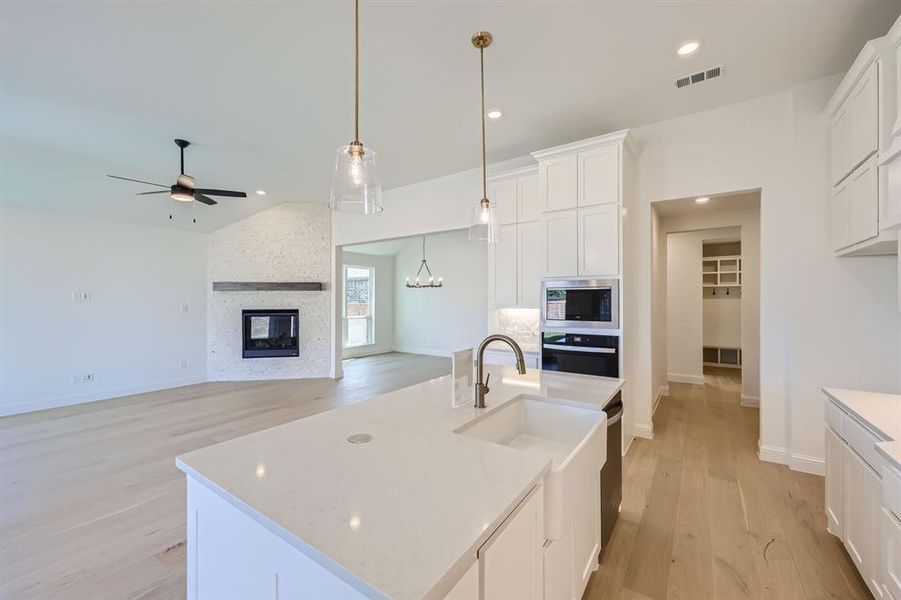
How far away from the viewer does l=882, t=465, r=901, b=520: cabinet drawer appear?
4.38 feet

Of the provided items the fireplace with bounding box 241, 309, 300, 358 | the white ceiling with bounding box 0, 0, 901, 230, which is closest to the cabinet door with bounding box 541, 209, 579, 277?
the white ceiling with bounding box 0, 0, 901, 230

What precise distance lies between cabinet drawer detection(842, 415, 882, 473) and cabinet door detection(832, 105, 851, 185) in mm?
1835

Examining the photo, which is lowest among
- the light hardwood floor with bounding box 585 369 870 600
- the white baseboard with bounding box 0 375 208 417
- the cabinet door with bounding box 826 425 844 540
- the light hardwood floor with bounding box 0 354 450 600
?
the light hardwood floor with bounding box 0 354 450 600

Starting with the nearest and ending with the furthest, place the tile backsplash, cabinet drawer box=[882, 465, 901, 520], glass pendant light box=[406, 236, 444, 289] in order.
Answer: cabinet drawer box=[882, 465, 901, 520]
the tile backsplash
glass pendant light box=[406, 236, 444, 289]

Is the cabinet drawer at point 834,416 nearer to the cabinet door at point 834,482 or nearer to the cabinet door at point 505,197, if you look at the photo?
the cabinet door at point 834,482

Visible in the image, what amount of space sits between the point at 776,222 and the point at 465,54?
3.02 m

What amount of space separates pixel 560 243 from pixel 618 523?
246cm

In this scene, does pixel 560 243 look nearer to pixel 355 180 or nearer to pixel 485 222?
pixel 485 222

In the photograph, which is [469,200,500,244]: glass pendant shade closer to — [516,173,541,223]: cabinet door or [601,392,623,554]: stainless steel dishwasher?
[601,392,623,554]: stainless steel dishwasher

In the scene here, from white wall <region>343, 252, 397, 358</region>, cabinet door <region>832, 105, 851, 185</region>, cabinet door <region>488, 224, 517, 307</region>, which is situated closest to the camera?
cabinet door <region>832, 105, 851, 185</region>

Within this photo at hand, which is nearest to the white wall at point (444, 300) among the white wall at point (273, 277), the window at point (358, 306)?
the window at point (358, 306)

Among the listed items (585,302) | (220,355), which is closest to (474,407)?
(585,302)

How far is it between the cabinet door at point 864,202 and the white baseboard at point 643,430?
7.41ft

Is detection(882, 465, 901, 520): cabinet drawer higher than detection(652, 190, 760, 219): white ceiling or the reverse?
the reverse
